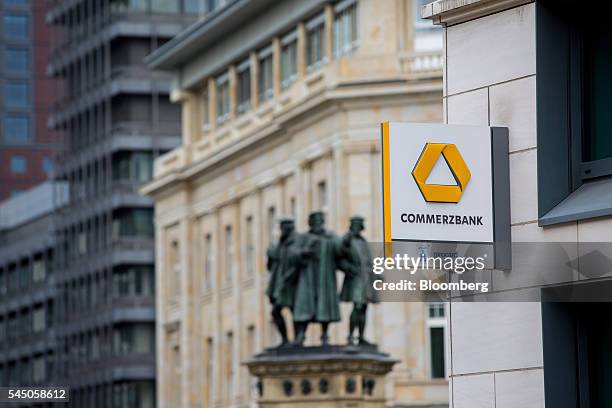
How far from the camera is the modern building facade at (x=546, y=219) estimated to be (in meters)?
20.0

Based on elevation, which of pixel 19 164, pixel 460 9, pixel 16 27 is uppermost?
pixel 16 27

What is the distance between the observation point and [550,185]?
20438mm

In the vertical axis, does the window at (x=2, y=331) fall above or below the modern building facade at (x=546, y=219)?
above

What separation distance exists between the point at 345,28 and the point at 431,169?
204 ft

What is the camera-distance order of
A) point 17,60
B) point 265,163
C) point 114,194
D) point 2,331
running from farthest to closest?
point 17,60 → point 2,331 → point 114,194 → point 265,163

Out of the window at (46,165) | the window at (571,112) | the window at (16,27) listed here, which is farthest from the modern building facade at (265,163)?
the window at (16,27)

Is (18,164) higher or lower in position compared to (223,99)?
higher

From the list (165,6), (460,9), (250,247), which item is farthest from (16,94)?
(460,9)

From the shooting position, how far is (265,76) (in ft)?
299

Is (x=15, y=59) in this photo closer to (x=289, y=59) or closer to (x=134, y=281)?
(x=134, y=281)

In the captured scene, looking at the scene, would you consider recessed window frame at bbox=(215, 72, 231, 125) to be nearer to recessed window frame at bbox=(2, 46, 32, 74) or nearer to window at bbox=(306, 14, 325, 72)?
window at bbox=(306, 14, 325, 72)

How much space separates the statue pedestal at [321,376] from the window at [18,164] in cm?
14822

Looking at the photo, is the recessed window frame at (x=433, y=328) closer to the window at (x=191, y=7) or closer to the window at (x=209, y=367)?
the window at (x=209, y=367)

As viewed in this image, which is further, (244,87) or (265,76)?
(244,87)
